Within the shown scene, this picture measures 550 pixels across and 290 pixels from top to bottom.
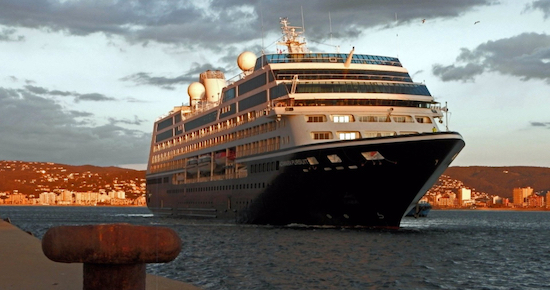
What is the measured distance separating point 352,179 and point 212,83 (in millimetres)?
43369

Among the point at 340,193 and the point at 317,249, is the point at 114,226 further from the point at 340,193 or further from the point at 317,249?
the point at 340,193

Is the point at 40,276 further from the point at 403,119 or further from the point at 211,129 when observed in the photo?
the point at 211,129

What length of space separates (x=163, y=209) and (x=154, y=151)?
10413 mm

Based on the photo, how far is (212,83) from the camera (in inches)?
3167

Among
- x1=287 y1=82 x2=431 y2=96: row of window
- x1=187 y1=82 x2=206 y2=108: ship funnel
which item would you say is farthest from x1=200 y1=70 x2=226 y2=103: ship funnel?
x1=287 y1=82 x2=431 y2=96: row of window

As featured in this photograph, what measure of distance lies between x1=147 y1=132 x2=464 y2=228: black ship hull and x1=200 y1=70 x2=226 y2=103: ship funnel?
1329 inches

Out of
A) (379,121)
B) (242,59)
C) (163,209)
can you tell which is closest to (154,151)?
(163,209)

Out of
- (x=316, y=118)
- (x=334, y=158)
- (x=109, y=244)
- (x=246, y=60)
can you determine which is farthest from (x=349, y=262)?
(x=246, y=60)

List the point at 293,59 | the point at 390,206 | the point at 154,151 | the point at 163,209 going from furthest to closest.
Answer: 1. the point at 154,151
2. the point at 163,209
3. the point at 293,59
4. the point at 390,206

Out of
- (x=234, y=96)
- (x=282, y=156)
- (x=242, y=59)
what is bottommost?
(x=282, y=156)

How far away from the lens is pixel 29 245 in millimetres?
22797

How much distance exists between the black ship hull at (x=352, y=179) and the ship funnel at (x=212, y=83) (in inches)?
1329

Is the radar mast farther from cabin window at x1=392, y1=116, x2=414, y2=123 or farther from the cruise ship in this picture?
cabin window at x1=392, y1=116, x2=414, y2=123

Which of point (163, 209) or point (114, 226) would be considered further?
point (163, 209)
